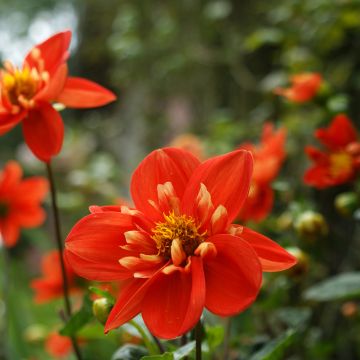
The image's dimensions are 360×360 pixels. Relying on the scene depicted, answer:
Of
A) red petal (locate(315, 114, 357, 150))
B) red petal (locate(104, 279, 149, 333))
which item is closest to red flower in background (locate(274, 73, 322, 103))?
red petal (locate(315, 114, 357, 150))

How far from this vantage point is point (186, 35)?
164cm

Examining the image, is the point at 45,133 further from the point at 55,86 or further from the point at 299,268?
the point at 299,268

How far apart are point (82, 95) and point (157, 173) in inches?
6.4

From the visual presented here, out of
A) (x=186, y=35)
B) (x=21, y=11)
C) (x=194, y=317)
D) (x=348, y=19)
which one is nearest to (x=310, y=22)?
(x=348, y=19)

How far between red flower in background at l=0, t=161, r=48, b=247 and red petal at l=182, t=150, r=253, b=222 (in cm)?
52

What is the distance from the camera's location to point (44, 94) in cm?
52

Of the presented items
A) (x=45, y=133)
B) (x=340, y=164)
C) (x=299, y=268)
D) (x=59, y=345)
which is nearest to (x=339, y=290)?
(x=299, y=268)

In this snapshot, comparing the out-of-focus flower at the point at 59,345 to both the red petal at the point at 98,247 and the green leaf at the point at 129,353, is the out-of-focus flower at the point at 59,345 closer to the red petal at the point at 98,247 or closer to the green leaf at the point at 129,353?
the green leaf at the point at 129,353

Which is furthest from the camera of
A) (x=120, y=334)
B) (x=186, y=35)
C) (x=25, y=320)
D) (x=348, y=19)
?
(x=186, y=35)

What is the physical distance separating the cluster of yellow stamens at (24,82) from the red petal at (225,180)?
22 cm

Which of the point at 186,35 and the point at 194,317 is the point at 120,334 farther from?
the point at 186,35

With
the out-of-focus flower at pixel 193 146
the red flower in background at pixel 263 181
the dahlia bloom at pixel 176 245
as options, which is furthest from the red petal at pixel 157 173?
the out-of-focus flower at pixel 193 146

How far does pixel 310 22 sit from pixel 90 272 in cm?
90

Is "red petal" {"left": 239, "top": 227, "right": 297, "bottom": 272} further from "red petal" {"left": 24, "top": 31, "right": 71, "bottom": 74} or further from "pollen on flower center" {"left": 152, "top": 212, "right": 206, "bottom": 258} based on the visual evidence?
"red petal" {"left": 24, "top": 31, "right": 71, "bottom": 74}
